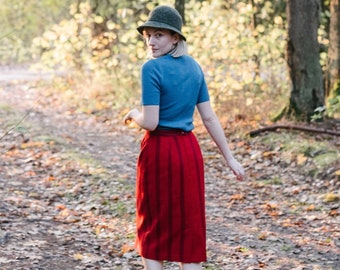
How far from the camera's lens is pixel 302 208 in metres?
7.89

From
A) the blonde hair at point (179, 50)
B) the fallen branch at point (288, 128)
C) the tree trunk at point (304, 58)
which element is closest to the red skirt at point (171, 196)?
the blonde hair at point (179, 50)

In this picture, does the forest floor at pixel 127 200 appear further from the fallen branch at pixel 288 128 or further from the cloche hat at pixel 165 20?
the cloche hat at pixel 165 20

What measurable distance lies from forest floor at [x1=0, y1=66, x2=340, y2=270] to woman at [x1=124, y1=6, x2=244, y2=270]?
151cm

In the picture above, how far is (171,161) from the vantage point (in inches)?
167

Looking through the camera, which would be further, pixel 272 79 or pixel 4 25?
pixel 4 25

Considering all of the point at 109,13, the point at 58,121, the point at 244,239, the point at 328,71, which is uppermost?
the point at 109,13

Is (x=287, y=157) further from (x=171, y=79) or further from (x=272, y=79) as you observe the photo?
(x=171, y=79)

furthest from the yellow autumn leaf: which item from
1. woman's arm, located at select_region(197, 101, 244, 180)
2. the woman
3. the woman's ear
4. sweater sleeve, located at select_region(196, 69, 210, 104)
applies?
the woman's ear

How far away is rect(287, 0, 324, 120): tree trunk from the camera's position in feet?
37.7

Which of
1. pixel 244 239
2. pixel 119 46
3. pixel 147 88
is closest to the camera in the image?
pixel 147 88

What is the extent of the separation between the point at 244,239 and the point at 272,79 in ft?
25.7

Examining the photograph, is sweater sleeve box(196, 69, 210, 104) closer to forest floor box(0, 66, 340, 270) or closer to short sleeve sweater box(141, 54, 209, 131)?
short sleeve sweater box(141, 54, 209, 131)

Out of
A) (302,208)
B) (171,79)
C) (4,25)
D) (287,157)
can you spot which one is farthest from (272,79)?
(4,25)

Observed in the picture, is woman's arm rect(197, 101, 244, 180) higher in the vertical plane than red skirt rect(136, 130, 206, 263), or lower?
higher
